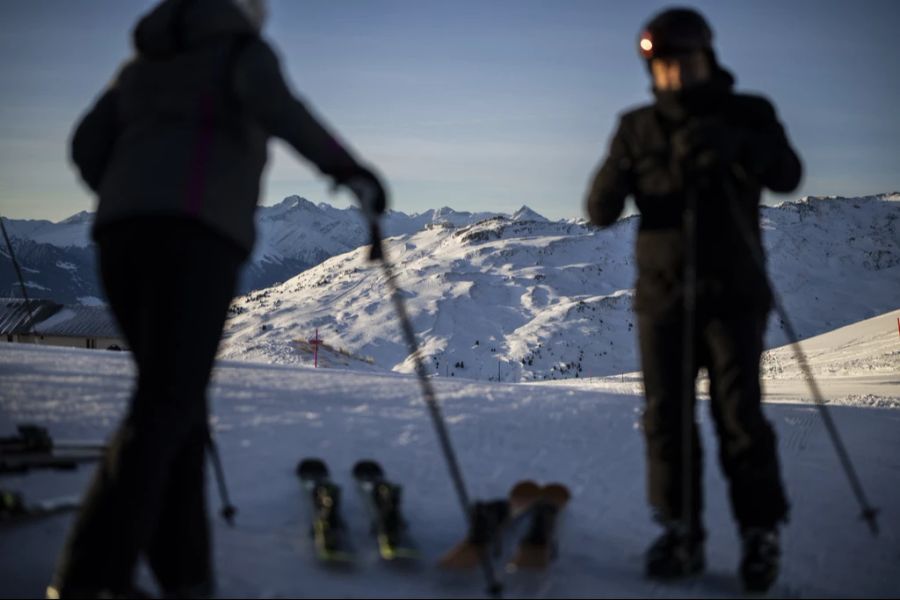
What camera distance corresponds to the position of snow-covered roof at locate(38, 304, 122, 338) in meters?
56.3

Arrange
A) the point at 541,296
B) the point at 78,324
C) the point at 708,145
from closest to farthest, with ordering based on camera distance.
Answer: the point at 708,145
the point at 78,324
the point at 541,296

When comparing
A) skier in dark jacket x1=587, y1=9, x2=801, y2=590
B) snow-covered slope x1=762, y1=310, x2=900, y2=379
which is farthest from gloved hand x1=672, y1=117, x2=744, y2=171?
snow-covered slope x1=762, y1=310, x2=900, y2=379

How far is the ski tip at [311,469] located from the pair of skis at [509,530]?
3.13 feet

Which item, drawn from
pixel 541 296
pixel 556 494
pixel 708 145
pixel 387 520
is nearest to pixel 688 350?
pixel 708 145

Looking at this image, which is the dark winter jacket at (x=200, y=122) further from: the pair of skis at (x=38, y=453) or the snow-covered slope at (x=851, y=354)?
the snow-covered slope at (x=851, y=354)

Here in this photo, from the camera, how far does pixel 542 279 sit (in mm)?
87000

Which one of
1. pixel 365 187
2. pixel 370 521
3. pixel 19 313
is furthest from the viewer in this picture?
pixel 19 313

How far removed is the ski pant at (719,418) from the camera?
117 inches

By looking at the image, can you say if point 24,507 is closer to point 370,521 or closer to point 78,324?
point 370,521

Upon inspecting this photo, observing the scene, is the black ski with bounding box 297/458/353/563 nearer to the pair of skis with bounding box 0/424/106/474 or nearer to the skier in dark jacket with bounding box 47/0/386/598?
the skier in dark jacket with bounding box 47/0/386/598

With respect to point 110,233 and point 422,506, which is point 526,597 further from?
point 110,233

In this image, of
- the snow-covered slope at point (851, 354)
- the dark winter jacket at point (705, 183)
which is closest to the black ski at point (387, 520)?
the dark winter jacket at point (705, 183)

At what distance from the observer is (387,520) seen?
3.14m

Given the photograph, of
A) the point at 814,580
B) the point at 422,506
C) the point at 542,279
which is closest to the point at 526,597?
the point at 422,506
